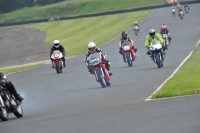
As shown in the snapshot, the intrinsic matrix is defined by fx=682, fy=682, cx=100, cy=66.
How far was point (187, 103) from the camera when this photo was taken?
12.9m

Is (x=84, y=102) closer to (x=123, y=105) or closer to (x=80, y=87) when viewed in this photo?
(x=123, y=105)

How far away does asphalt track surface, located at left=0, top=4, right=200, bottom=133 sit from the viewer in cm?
1074

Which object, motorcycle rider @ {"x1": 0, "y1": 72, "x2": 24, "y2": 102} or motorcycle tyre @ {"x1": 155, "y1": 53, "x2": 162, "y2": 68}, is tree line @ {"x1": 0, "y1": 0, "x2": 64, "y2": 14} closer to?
motorcycle tyre @ {"x1": 155, "y1": 53, "x2": 162, "y2": 68}

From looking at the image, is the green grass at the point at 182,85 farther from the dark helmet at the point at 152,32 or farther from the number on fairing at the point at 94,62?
the dark helmet at the point at 152,32

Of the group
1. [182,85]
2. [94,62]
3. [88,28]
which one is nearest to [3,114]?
[182,85]

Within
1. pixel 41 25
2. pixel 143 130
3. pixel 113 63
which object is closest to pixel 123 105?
pixel 143 130

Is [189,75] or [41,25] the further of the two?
[41,25]

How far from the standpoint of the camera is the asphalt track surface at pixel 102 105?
10.7m

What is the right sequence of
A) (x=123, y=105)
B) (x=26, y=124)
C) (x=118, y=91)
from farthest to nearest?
(x=118, y=91) → (x=123, y=105) → (x=26, y=124)

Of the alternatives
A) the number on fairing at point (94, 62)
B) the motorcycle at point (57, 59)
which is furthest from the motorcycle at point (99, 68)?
the motorcycle at point (57, 59)

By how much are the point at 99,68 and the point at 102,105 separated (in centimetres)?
546

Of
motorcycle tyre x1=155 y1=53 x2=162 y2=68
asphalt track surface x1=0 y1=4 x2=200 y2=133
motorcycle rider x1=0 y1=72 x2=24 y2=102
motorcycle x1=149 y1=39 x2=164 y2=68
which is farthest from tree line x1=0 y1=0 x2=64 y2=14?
motorcycle rider x1=0 y1=72 x2=24 y2=102

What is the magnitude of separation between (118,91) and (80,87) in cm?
321

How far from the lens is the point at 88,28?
6862 centimetres
